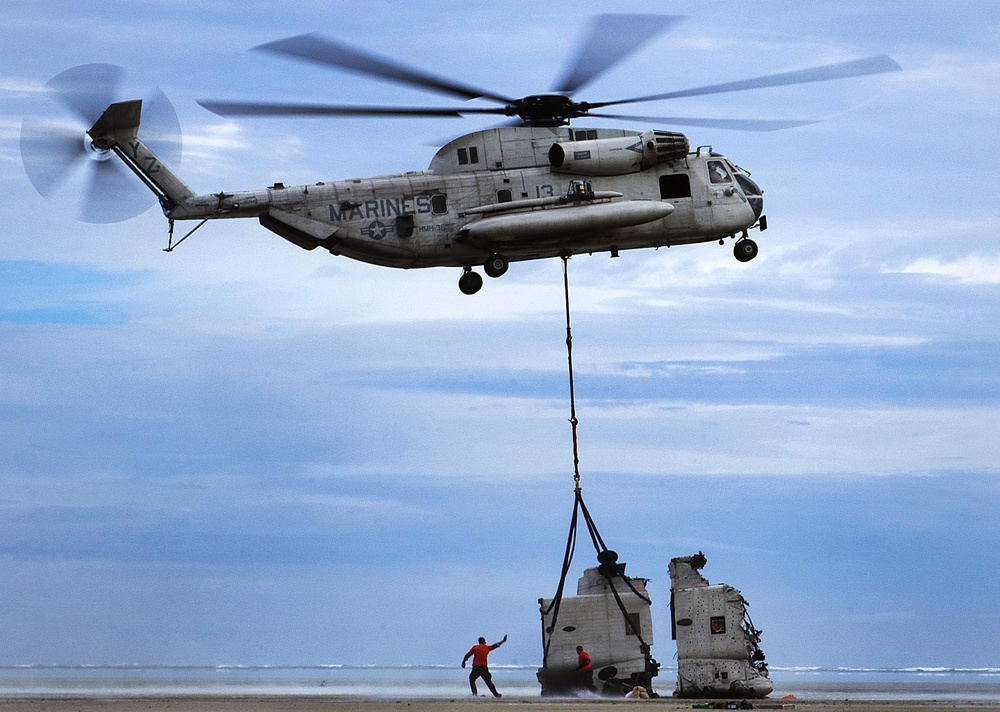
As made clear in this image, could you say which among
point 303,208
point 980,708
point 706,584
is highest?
point 303,208

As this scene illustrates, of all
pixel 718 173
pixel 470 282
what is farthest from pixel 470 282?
pixel 718 173

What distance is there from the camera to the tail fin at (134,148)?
23.7m

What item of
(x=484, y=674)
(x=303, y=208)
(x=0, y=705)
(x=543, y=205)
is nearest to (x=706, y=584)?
(x=484, y=674)

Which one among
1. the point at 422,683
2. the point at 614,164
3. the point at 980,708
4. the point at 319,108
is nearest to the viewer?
the point at 980,708

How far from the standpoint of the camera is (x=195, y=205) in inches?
923

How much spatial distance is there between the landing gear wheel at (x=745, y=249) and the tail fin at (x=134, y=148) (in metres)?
10.1

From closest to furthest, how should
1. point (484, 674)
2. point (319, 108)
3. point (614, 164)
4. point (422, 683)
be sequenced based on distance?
point (319, 108) < point (484, 674) < point (614, 164) < point (422, 683)

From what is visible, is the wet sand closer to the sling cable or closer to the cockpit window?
the sling cable

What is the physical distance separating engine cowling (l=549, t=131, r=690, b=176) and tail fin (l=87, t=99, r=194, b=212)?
6.49 metres

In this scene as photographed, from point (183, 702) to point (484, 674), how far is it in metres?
5.19

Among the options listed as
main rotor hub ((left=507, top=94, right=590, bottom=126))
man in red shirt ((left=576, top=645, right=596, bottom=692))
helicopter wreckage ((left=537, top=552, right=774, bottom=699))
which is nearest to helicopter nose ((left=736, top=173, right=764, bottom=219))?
main rotor hub ((left=507, top=94, right=590, bottom=126))

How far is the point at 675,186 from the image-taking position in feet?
83.8

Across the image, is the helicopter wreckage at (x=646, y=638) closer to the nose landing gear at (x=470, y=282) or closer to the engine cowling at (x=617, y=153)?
the nose landing gear at (x=470, y=282)

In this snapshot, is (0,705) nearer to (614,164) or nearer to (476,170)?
(476,170)
